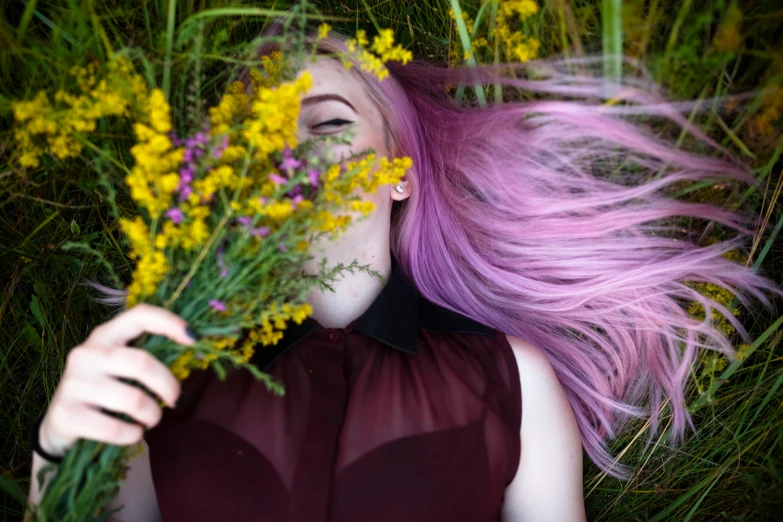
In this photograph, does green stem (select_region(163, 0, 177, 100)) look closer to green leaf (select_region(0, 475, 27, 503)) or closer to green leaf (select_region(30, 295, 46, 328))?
green leaf (select_region(30, 295, 46, 328))

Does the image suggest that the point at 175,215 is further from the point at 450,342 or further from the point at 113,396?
the point at 450,342

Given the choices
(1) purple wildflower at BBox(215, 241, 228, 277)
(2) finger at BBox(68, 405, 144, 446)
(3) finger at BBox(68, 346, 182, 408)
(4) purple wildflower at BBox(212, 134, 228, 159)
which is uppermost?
(4) purple wildflower at BBox(212, 134, 228, 159)

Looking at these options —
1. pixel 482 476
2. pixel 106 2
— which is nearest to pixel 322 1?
pixel 106 2

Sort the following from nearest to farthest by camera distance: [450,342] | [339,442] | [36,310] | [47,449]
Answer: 1. [47,449]
2. [339,442]
3. [450,342]
4. [36,310]

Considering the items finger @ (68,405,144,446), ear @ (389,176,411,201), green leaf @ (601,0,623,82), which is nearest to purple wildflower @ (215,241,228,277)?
finger @ (68,405,144,446)

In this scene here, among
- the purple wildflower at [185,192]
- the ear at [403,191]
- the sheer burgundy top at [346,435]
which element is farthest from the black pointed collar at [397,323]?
the purple wildflower at [185,192]

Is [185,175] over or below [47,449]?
over

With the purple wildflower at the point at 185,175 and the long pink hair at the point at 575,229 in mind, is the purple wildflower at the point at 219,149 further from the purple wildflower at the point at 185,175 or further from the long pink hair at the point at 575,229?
the long pink hair at the point at 575,229

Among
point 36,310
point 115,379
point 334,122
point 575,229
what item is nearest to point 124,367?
point 115,379

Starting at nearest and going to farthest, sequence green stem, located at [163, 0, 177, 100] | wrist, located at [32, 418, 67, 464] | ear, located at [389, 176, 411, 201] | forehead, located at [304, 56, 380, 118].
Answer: wrist, located at [32, 418, 67, 464]
green stem, located at [163, 0, 177, 100]
forehead, located at [304, 56, 380, 118]
ear, located at [389, 176, 411, 201]

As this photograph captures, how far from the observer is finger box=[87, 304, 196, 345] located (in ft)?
3.23

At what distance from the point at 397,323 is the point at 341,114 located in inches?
22.0

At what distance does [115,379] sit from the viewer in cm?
101

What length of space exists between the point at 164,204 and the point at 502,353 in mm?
919
